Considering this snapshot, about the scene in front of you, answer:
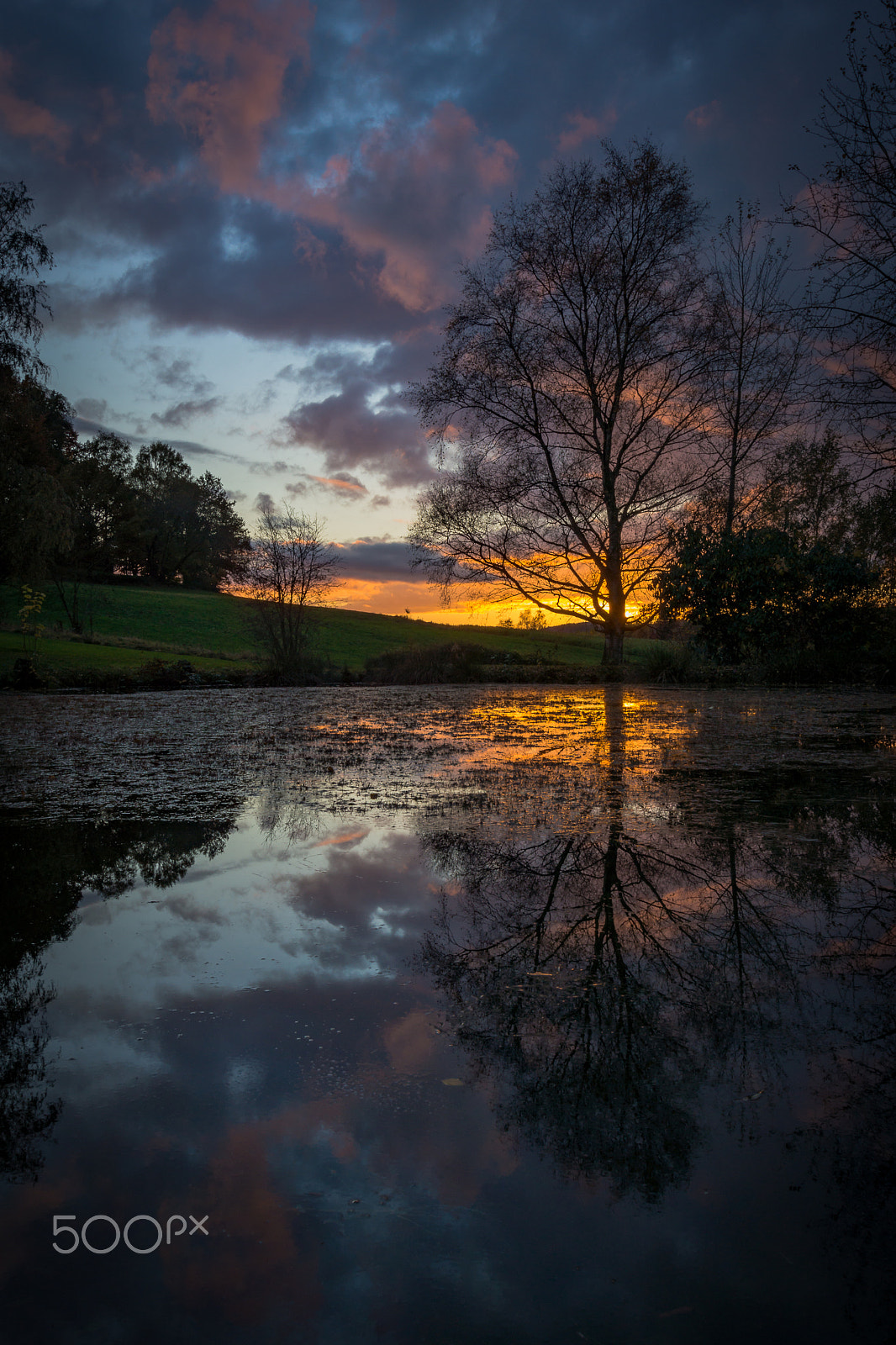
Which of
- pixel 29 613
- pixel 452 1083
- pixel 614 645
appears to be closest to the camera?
pixel 452 1083

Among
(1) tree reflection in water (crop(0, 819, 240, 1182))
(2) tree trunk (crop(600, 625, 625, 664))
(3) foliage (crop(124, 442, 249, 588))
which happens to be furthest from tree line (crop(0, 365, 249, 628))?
(1) tree reflection in water (crop(0, 819, 240, 1182))

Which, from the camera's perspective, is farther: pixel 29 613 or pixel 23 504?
pixel 29 613

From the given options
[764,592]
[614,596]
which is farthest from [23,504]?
[764,592]

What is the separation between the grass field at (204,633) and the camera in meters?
30.0

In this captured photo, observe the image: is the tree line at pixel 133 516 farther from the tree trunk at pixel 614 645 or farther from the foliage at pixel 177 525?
the tree trunk at pixel 614 645

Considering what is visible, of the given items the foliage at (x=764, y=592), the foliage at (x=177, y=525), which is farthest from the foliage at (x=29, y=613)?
the foliage at (x=177, y=525)

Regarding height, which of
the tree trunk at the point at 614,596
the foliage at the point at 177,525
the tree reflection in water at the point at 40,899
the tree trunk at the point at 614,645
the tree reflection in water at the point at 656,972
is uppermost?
the foliage at the point at 177,525

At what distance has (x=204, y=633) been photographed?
4431cm

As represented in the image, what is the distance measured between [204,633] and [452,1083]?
44.9 m

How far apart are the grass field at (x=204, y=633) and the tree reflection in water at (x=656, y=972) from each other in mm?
20616

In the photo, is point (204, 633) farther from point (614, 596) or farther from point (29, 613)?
point (614, 596)

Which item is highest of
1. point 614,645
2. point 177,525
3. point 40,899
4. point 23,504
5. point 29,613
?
point 177,525

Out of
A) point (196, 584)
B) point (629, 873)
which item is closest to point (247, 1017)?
point (629, 873)

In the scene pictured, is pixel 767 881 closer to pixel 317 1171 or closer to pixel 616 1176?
pixel 616 1176
